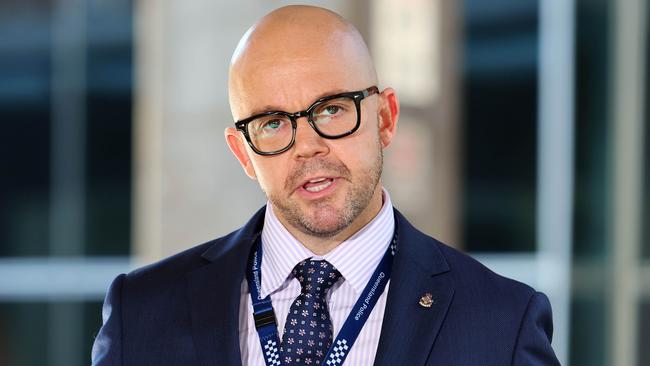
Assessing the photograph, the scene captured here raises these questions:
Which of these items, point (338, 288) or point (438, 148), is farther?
point (438, 148)

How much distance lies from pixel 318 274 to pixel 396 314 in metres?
0.21

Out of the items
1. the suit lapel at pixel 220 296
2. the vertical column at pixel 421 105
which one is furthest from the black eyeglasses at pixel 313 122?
the vertical column at pixel 421 105

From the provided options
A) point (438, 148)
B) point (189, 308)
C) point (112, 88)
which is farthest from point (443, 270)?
point (112, 88)

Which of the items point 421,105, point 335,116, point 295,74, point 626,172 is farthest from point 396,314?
point 626,172

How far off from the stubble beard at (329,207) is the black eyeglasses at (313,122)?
0.20 ft

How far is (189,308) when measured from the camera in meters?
2.51

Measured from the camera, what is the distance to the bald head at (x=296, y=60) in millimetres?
2441

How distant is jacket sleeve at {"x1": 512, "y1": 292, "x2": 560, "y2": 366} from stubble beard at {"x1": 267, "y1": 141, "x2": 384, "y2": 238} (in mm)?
409

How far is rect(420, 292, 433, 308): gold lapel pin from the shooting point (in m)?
2.42

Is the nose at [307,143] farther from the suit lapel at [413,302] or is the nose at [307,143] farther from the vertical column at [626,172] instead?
the vertical column at [626,172]

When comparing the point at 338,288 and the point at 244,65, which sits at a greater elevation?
the point at 244,65

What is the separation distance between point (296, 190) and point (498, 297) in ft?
1.57

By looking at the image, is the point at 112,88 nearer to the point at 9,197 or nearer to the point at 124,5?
the point at 124,5

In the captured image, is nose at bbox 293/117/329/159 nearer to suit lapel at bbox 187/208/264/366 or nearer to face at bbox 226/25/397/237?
face at bbox 226/25/397/237
